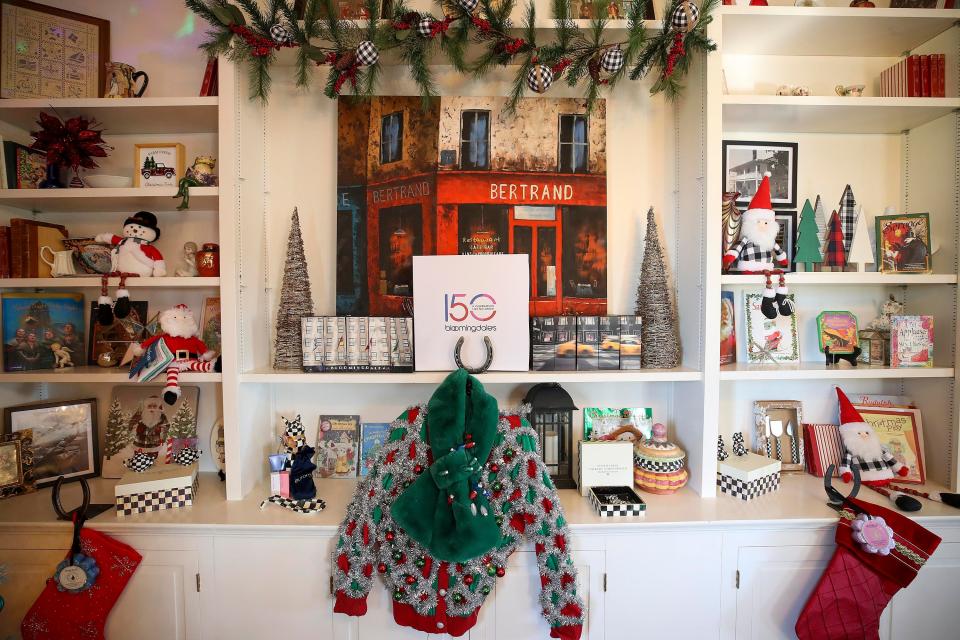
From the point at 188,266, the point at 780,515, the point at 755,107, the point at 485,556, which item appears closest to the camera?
the point at 485,556

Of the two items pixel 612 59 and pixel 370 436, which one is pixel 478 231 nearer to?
pixel 612 59

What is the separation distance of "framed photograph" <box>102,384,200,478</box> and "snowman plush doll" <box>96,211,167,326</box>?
383 mm

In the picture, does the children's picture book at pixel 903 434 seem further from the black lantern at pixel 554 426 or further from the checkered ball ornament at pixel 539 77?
the checkered ball ornament at pixel 539 77

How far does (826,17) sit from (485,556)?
2.21 metres

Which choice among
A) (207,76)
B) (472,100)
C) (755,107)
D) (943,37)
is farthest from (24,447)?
(943,37)

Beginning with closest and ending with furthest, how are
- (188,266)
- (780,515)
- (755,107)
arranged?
(780,515) < (755,107) < (188,266)

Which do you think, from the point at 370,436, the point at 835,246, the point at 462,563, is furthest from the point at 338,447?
the point at 835,246

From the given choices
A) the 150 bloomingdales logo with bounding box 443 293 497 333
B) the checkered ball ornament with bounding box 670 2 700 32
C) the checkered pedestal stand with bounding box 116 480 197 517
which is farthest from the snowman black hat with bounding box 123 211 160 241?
the checkered ball ornament with bounding box 670 2 700 32

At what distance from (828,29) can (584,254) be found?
47.9 inches

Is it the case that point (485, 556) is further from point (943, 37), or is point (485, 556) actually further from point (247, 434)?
point (943, 37)

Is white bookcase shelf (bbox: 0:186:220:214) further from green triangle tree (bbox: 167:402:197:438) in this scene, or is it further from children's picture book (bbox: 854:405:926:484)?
children's picture book (bbox: 854:405:926:484)

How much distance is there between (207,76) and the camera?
157 centimetres

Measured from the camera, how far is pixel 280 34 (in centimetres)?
146

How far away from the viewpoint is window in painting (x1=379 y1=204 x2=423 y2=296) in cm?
175
